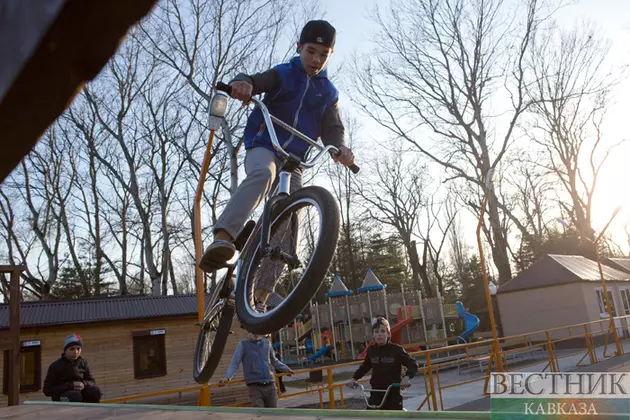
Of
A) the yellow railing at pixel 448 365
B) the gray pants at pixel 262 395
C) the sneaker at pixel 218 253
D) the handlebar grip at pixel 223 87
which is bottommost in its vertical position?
the yellow railing at pixel 448 365

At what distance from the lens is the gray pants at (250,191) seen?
11.3ft

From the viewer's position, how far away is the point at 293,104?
12.2 feet

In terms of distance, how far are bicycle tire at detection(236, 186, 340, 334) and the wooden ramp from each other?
108 centimetres

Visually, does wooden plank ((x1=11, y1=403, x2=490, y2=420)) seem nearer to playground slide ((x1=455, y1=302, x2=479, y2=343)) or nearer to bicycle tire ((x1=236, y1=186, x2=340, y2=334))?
bicycle tire ((x1=236, y1=186, x2=340, y2=334))

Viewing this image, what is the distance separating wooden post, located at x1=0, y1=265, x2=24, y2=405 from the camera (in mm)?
7020

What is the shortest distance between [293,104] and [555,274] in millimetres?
30957

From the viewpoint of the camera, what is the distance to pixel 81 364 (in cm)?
688

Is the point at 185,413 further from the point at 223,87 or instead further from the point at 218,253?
the point at 223,87

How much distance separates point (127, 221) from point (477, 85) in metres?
18.6

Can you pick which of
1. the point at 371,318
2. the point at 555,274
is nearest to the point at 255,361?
the point at 371,318

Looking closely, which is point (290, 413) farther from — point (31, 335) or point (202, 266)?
point (31, 335)

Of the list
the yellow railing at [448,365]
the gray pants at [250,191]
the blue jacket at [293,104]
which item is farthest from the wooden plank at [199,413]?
the yellow railing at [448,365]

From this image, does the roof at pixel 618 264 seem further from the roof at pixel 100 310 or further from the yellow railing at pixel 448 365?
the roof at pixel 100 310

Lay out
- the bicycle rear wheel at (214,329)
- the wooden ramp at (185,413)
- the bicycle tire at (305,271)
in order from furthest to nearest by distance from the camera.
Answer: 1. the bicycle rear wheel at (214,329)
2. the wooden ramp at (185,413)
3. the bicycle tire at (305,271)
